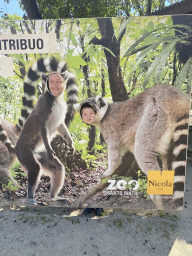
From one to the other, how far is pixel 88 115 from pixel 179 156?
1.20 meters

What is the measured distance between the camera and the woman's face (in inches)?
82.1

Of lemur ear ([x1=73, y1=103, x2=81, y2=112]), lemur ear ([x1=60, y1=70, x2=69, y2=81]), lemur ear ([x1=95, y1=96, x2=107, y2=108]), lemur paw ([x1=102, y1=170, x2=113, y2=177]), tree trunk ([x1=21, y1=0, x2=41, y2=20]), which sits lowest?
lemur paw ([x1=102, y1=170, x2=113, y2=177])

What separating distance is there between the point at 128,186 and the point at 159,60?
154 cm

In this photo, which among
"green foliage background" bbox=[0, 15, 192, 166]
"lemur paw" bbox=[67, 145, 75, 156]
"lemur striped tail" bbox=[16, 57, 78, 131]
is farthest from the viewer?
"lemur paw" bbox=[67, 145, 75, 156]

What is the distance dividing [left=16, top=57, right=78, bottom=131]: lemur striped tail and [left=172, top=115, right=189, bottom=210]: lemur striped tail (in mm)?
1252

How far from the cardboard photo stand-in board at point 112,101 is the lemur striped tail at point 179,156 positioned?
0.01 meters

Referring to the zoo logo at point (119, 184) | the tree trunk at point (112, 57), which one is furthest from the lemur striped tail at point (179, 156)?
the tree trunk at point (112, 57)

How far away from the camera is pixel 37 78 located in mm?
2115

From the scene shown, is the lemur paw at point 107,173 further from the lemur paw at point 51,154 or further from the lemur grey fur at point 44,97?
the lemur paw at point 51,154

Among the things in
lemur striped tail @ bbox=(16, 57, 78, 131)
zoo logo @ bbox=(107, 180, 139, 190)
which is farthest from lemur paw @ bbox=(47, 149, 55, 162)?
zoo logo @ bbox=(107, 180, 139, 190)

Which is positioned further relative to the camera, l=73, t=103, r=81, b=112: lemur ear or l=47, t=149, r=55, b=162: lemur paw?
l=47, t=149, r=55, b=162: lemur paw

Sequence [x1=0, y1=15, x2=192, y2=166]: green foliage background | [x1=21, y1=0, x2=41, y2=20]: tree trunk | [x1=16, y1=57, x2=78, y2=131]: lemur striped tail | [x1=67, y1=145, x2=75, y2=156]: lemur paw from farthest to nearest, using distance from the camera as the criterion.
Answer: [x1=21, y1=0, x2=41, y2=20]: tree trunk
[x1=67, y1=145, x2=75, y2=156]: lemur paw
[x1=16, y1=57, x2=78, y2=131]: lemur striped tail
[x1=0, y1=15, x2=192, y2=166]: green foliage background

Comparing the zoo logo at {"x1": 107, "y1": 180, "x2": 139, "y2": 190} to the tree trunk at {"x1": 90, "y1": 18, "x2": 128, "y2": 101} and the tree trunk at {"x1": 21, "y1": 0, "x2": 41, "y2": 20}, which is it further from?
the tree trunk at {"x1": 21, "y1": 0, "x2": 41, "y2": 20}

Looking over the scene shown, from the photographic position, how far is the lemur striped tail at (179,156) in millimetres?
2146
